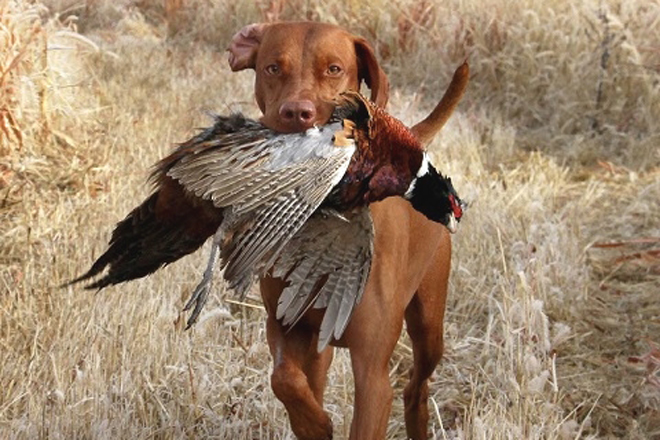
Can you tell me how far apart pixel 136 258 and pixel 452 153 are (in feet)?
15.0

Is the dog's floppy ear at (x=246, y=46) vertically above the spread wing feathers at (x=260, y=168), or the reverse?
the spread wing feathers at (x=260, y=168)

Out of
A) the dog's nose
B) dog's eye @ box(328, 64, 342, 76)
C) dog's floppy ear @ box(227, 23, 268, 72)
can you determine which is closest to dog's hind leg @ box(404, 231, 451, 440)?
dog's eye @ box(328, 64, 342, 76)

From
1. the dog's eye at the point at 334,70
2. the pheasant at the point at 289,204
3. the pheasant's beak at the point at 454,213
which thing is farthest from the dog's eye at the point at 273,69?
the pheasant's beak at the point at 454,213

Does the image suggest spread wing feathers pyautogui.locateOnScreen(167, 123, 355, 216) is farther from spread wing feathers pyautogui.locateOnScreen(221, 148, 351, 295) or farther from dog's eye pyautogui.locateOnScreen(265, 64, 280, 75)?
dog's eye pyautogui.locateOnScreen(265, 64, 280, 75)

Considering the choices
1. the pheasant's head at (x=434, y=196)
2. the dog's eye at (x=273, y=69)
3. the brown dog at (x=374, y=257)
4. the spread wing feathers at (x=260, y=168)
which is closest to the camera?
the spread wing feathers at (x=260, y=168)

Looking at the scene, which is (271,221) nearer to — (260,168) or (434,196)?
(260,168)

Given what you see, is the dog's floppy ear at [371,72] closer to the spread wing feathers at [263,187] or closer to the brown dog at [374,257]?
the brown dog at [374,257]

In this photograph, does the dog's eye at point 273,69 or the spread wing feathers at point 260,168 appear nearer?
the spread wing feathers at point 260,168

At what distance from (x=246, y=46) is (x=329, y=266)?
935 millimetres

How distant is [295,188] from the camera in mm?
2195

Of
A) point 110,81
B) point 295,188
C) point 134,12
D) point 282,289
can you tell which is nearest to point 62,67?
point 110,81

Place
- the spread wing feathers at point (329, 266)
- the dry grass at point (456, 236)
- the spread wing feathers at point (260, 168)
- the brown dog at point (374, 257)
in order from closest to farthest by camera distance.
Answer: the spread wing feathers at point (260, 168) < the spread wing feathers at point (329, 266) < the brown dog at point (374, 257) < the dry grass at point (456, 236)

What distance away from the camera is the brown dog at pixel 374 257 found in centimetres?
271

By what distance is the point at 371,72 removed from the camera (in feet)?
10.5
